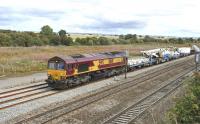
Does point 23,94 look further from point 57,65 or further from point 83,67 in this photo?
point 83,67

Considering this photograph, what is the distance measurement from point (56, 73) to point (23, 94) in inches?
160

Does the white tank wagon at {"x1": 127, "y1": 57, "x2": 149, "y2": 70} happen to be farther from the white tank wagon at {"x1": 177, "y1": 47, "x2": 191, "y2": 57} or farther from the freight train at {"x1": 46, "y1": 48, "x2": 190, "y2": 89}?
the white tank wagon at {"x1": 177, "y1": 47, "x2": 191, "y2": 57}

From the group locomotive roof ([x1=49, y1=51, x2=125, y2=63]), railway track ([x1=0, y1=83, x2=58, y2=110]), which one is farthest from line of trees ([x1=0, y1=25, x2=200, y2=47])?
railway track ([x1=0, y1=83, x2=58, y2=110])

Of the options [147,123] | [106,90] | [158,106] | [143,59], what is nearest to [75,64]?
[106,90]

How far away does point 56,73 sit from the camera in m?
30.3

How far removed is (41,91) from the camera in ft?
94.3

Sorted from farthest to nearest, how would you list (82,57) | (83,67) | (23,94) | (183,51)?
(183,51) < (82,57) < (83,67) < (23,94)

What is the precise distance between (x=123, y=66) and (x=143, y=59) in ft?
25.4

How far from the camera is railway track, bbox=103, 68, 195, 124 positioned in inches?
749

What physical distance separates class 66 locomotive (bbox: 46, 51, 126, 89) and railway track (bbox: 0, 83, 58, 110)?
46.1 inches

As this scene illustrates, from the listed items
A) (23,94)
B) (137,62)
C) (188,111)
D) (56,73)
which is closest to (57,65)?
(56,73)

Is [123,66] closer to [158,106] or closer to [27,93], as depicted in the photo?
[27,93]

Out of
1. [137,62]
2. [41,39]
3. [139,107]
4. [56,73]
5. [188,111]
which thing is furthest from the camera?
[41,39]

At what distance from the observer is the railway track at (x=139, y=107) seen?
19.0 metres
